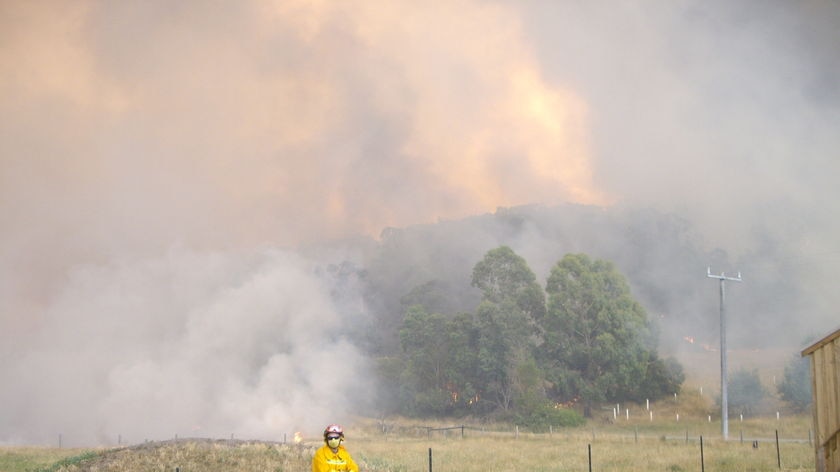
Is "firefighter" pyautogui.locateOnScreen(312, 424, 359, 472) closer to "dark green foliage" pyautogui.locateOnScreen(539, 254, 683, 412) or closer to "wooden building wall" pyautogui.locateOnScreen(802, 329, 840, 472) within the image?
"wooden building wall" pyautogui.locateOnScreen(802, 329, 840, 472)

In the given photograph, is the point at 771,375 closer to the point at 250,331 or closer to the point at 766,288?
the point at 766,288

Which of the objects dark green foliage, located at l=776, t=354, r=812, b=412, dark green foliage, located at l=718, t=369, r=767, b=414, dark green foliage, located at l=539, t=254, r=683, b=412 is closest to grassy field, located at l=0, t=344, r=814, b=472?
dark green foliage, located at l=718, t=369, r=767, b=414

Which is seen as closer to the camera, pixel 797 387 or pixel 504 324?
pixel 797 387

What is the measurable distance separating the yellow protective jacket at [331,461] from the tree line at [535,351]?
47.5m

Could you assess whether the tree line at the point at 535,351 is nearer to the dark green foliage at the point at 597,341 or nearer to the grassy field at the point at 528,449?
the dark green foliage at the point at 597,341

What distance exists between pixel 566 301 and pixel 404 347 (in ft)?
59.8

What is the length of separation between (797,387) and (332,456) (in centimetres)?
5561

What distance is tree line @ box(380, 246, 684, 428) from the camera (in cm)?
6388

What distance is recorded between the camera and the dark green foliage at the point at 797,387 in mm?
57906

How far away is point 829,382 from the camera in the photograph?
1728 cm

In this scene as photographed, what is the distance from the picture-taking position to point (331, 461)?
1282cm

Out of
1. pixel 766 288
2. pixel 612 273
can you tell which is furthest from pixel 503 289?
pixel 766 288

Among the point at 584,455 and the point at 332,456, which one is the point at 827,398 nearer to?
the point at 332,456

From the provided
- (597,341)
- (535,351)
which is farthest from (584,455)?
(535,351)
